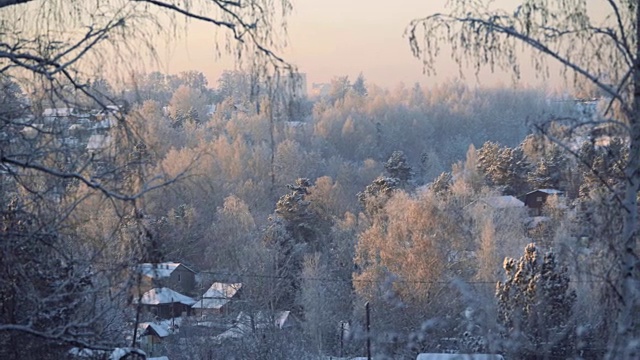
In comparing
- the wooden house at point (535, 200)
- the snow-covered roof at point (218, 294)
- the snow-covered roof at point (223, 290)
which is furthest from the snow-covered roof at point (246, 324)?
the wooden house at point (535, 200)

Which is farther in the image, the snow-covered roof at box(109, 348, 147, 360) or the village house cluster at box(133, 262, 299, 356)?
the village house cluster at box(133, 262, 299, 356)

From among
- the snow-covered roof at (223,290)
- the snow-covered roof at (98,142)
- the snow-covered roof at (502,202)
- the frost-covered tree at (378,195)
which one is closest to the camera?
the snow-covered roof at (98,142)

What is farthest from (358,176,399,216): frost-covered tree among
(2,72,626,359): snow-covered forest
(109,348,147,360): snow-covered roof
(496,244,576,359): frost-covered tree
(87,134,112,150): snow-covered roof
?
(87,134,112,150): snow-covered roof

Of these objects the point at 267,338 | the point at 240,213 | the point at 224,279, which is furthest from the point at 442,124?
the point at 267,338

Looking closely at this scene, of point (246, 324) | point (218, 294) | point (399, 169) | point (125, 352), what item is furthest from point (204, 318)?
point (125, 352)

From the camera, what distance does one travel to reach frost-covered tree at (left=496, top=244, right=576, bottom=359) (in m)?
4.42

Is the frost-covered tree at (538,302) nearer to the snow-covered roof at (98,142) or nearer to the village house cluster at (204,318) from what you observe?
the snow-covered roof at (98,142)

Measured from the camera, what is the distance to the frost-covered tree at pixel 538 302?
4423 mm

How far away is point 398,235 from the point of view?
57.2 ft

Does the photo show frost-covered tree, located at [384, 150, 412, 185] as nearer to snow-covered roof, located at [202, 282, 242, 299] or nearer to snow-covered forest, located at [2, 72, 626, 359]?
snow-covered forest, located at [2, 72, 626, 359]

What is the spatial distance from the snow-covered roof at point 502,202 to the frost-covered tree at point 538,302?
8997mm

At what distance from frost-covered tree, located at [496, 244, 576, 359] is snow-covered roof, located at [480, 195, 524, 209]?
9.00 meters

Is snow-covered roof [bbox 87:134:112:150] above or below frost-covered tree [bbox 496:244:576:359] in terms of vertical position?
above

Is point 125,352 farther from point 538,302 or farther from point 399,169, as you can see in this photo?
point 399,169
